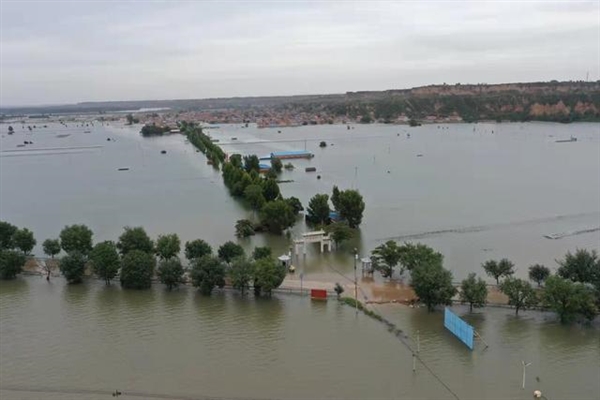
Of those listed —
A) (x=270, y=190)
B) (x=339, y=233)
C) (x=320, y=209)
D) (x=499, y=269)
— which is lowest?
(x=499, y=269)

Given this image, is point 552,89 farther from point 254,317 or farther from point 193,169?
point 254,317

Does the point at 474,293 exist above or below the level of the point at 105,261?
below

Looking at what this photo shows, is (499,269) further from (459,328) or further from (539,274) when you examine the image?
(459,328)

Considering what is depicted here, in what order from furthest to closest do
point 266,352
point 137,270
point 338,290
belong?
point 137,270
point 338,290
point 266,352

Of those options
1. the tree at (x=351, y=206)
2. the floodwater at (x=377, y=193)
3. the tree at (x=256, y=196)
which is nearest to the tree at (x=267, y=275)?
the floodwater at (x=377, y=193)

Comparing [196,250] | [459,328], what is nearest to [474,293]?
[459,328]

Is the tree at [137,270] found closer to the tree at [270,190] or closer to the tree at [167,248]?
the tree at [167,248]

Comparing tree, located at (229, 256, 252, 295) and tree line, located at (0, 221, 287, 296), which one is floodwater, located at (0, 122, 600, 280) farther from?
tree, located at (229, 256, 252, 295)

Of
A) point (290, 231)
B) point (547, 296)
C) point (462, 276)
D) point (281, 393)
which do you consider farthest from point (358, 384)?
point (290, 231)
